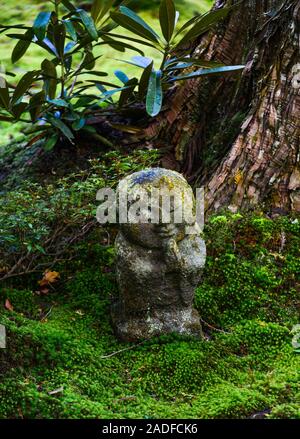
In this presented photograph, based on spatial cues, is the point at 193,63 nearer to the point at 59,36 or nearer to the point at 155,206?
the point at 59,36

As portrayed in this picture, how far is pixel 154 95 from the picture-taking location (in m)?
3.41

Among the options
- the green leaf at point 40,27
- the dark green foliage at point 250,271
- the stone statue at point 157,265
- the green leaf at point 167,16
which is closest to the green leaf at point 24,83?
the green leaf at point 40,27

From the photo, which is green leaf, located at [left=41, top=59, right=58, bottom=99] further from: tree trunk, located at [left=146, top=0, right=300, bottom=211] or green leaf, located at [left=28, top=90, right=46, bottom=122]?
tree trunk, located at [left=146, top=0, right=300, bottom=211]

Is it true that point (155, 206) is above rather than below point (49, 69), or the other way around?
below

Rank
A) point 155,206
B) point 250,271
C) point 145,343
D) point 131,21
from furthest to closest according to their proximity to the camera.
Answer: point 131,21
point 250,271
point 145,343
point 155,206

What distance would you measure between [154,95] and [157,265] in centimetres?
117

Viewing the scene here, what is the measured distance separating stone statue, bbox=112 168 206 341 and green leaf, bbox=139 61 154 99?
1102 mm


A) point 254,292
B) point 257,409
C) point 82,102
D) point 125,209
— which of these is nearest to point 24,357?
point 125,209

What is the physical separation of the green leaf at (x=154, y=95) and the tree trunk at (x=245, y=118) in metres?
0.71

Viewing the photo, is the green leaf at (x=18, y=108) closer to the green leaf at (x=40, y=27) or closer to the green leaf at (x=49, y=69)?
the green leaf at (x=49, y=69)

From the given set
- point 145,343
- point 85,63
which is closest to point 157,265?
point 145,343

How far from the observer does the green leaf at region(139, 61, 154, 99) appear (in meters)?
3.62

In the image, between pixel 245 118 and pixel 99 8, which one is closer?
pixel 245 118

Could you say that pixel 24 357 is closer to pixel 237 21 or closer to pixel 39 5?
pixel 237 21
